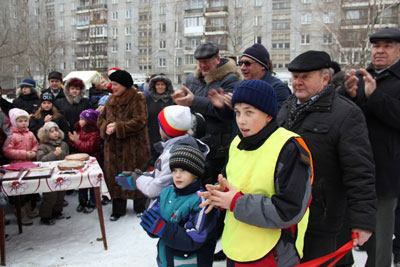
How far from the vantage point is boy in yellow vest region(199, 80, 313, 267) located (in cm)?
164

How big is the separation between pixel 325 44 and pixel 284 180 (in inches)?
1208

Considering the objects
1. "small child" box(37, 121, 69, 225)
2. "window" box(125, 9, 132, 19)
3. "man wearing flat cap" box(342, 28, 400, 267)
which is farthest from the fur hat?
"window" box(125, 9, 132, 19)

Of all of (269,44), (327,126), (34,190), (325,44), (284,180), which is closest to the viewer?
(284,180)

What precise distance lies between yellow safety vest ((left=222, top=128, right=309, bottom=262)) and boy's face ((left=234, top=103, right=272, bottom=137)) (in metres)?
0.10

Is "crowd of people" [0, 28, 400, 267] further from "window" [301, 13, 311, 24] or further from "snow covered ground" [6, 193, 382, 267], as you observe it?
"window" [301, 13, 311, 24]

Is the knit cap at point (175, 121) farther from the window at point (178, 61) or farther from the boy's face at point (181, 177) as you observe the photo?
the window at point (178, 61)

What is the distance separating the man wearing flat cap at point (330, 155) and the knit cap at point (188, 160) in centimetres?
74

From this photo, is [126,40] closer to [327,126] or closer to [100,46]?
[100,46]

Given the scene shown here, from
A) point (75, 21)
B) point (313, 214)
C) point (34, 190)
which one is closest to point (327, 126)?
point (313, 214)

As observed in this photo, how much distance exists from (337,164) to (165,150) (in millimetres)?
1379

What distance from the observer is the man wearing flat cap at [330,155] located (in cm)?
199

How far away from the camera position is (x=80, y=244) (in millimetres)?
4078

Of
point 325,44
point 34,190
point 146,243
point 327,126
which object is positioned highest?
point 325,44

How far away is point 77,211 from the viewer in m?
5.15
